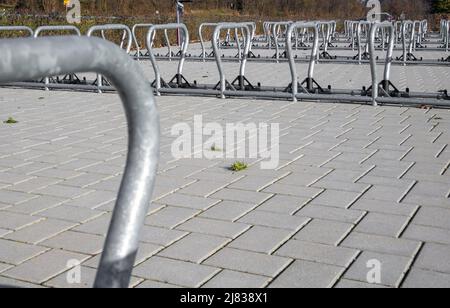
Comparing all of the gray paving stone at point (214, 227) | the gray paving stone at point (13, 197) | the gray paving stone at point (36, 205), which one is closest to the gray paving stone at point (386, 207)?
the gray paving stone at point (214, 227)

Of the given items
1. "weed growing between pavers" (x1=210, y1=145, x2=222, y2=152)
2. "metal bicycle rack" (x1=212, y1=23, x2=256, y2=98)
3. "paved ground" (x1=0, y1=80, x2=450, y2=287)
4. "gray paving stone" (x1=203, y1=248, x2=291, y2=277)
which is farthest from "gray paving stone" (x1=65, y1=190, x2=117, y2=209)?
"metal bicycle rack" (x1=212, y1=23, x2=256, y2=98)

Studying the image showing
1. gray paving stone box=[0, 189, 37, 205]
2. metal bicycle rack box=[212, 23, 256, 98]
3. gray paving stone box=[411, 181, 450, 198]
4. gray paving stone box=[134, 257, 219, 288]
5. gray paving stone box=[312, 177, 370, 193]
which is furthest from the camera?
metal bicycle rack box=[212, 23, 256, 98]

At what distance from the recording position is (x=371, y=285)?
10.3ft

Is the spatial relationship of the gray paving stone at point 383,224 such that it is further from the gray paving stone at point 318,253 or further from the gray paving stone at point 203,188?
the gray paving stone at point 203,188

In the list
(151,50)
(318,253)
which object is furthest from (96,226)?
(151,50)

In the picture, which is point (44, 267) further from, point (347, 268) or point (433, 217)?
point (433, 217)

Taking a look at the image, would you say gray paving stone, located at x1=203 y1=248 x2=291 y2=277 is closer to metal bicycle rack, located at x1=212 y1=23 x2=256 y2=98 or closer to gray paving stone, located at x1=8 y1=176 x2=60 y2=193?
gray paving stone, located at x1=8 y1=176 x2=60 y2=193

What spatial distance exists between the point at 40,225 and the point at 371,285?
6.98 feet

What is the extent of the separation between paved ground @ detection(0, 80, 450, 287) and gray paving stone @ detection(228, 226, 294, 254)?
12 millimetres

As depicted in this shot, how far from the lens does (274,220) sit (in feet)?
13.8

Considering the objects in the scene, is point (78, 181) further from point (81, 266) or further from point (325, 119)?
point (325, 119)

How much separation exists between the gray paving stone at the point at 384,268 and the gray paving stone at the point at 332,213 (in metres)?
0.62

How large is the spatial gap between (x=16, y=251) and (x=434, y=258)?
7.62 ft

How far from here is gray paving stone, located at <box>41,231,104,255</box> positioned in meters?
3.68
